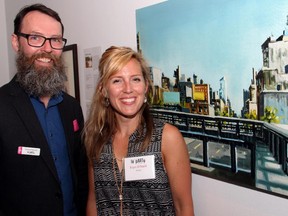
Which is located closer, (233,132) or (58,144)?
(233,132)

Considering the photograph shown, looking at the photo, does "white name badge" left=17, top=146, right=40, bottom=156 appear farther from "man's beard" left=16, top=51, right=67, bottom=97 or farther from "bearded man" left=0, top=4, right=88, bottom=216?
"man's beard" left=16, top=51, right=67, bottom=97

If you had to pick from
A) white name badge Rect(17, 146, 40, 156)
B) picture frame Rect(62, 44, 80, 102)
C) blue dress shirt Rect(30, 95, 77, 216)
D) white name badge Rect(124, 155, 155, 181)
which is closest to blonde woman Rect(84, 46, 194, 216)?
white name badge Rect(124, 155, 155, 181)

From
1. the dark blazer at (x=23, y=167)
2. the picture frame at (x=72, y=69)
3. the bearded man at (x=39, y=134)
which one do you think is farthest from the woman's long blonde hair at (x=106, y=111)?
the picture frame at (x=72, y=69)

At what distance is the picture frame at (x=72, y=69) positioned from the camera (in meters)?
2.53

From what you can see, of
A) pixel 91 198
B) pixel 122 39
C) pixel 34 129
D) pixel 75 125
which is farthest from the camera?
pixel 122 39

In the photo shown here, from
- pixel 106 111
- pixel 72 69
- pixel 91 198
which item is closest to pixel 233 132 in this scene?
pixel 106 111

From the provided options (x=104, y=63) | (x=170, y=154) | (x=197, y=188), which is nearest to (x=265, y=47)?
(x=170, y=154)

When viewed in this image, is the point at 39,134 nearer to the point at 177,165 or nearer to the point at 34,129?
the point at 34,129

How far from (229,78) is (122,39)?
37.7 inches

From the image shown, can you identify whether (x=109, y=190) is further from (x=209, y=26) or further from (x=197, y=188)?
(x=209, y=26)

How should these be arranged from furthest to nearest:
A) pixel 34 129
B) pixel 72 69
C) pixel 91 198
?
pixel 72 69
pixel 91 198
pixel 34 129

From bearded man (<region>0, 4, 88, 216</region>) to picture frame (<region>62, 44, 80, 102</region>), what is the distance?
872mm

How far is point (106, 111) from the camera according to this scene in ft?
5.24

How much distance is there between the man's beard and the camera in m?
1.51
